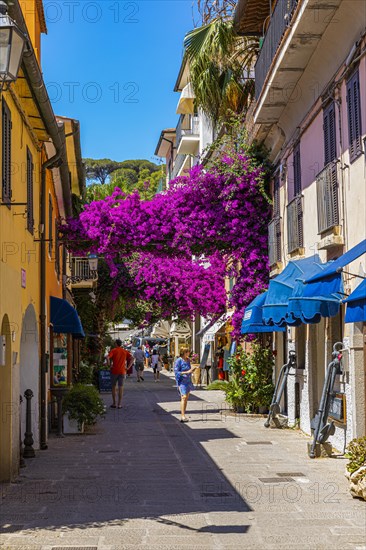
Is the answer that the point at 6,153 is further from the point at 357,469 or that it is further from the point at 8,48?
the point at 357,469

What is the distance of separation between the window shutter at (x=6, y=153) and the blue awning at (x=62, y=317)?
7652 millimetres

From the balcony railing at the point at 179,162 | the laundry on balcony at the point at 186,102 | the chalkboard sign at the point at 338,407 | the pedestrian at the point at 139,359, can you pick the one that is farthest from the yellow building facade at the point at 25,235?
the balcony railing at the point at 179,162

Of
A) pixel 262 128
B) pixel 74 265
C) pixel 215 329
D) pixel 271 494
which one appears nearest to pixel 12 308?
pixel 271 494

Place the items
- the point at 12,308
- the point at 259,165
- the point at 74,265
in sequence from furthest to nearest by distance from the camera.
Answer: the point at 74,265, the point at 259,165, the point at 12,308

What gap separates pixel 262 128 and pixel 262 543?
44.7ft

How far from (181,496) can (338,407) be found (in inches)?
149

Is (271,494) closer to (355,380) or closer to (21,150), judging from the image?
(355,380)

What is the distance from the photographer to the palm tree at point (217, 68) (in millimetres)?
21922

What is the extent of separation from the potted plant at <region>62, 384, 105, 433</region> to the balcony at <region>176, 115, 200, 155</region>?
32298 mm

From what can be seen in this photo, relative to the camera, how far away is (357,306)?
10.1 m

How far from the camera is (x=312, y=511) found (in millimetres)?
9273

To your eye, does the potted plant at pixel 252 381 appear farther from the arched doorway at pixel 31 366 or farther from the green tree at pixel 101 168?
the green tree at pixel 101 168

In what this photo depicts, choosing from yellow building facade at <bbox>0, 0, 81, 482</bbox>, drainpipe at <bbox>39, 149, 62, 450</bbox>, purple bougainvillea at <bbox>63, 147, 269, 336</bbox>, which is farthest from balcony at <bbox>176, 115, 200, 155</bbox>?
drainpipe at <bbox>39, 149, 62, 450</bbox>

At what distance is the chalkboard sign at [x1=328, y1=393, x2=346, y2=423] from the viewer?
1313 centimetres
